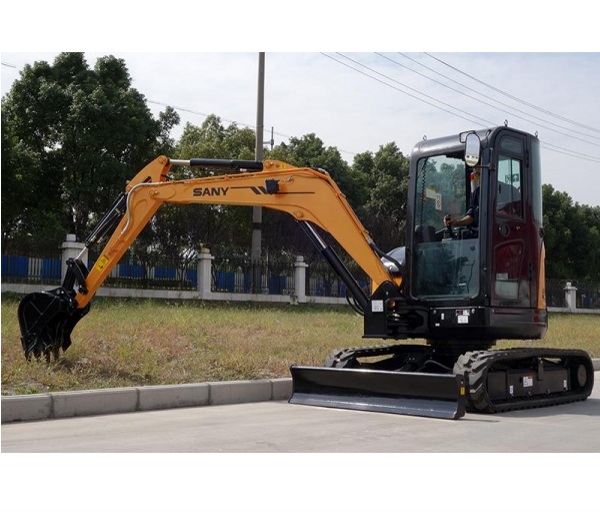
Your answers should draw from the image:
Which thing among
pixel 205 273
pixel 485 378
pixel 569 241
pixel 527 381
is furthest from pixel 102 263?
pixel 569 241

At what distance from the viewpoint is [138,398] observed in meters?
9.19

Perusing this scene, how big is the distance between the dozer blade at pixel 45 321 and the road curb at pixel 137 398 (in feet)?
5.50

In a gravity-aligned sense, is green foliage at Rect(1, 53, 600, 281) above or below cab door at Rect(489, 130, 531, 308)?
above

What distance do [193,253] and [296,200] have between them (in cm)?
1705

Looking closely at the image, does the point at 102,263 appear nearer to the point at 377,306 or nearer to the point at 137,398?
the point at 137,398

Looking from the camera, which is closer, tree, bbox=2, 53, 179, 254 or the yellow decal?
the yellow decal

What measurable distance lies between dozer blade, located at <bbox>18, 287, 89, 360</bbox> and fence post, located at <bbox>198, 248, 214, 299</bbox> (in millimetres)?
15305

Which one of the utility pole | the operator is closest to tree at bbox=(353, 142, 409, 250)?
the utility pole

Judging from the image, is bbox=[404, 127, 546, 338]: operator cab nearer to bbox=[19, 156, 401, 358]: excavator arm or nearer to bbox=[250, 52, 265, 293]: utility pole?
bbox=[19, 156, 401, 358]: excavator arm

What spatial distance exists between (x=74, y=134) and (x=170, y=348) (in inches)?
722

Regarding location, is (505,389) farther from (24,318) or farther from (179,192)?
(24,318)

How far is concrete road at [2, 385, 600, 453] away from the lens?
6809mm

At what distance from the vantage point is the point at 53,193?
30297 millimetres

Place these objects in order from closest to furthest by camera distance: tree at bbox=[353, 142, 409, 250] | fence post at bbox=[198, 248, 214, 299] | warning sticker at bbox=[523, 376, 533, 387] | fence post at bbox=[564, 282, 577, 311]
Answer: warning sticker at bbox=[523, 376, 533, 387] < fence post at bbox=[198, 248, 214, 299] < tree at bbox=[353, 142, 409, 250] < fence post at bbox=[564, 282, 577, 311]
